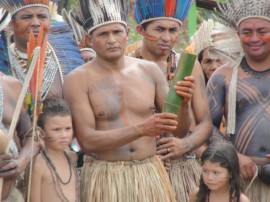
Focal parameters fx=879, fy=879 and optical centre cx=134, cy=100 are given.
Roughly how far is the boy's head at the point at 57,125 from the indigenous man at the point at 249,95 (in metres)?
1.32

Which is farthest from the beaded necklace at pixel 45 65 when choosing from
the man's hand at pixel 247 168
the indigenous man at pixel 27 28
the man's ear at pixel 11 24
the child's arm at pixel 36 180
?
the man's hand at pixel 247 168

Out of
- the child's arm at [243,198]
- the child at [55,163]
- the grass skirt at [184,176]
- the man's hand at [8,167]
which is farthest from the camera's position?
the grass skirt at [184,176]

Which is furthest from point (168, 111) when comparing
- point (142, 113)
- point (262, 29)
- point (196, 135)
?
point (262, 29)

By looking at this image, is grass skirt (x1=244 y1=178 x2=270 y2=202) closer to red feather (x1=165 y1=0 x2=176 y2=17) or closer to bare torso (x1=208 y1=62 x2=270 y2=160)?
bare torso (x1=208 y1=62 x2=270 y2=160)

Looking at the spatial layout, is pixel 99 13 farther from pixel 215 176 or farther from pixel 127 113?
pixel 215 176

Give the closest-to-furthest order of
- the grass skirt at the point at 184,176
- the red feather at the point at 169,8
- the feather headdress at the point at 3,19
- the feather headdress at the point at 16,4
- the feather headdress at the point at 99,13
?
the feather headdress at the point at 3,19 → the feather headdress at the point at 99,13 → the feather headdress at the point at 16,4 → the grass skirt at the point at 184,176 → the red feather at the point at 169,8

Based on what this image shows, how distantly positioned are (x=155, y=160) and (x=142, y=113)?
13.5 inches

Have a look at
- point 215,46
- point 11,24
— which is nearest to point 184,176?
point 215,46

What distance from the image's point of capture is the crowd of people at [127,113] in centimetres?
561

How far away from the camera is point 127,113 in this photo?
588 centimetres

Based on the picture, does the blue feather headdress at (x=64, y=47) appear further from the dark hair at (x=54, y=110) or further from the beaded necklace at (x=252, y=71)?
the beaded necklace at (x=252, y=71)

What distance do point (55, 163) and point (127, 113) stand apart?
60 cm

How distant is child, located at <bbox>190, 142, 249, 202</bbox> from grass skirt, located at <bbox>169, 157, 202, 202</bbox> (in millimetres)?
715

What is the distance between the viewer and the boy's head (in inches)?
222
